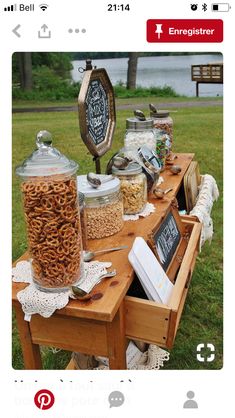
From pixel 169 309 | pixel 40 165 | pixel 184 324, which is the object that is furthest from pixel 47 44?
pixel 184 324

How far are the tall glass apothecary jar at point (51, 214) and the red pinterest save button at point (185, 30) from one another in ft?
1.04

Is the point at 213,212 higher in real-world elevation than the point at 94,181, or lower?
lower

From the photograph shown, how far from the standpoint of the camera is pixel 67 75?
12.5 feet

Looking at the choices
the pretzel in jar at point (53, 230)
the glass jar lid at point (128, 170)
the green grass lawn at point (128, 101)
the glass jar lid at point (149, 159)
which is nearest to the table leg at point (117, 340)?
the pretzel in jar at point (53, 230)

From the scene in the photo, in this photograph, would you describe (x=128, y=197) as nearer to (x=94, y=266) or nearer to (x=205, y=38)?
(x=94, y=266)

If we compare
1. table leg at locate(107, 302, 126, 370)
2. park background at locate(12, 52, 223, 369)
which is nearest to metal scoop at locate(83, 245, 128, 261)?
table leg at locate(107, 302, 126, 370)

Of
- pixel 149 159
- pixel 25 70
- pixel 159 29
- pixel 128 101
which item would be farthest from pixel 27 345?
pixel 128 101

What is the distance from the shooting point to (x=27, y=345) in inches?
29.3

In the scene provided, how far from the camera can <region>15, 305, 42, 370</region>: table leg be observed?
28.3 inches

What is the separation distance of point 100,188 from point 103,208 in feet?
0.14
